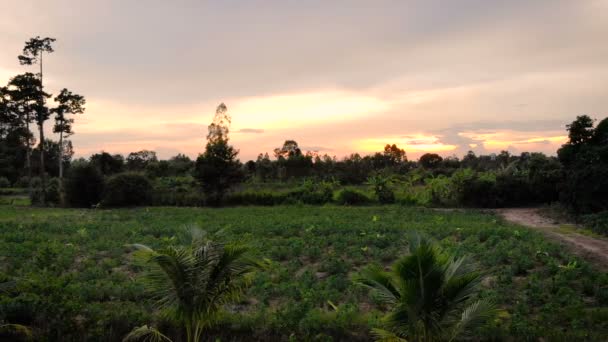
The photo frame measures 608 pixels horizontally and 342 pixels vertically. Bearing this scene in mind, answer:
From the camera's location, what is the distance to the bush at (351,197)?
2892cm

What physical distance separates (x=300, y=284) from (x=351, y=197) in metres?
19.7

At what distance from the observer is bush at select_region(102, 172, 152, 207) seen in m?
29.5

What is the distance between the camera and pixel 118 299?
8.94 meters

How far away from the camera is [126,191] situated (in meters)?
29.6

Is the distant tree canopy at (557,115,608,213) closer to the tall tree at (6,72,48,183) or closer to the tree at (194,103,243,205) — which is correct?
the tree at (194,103,243,205)

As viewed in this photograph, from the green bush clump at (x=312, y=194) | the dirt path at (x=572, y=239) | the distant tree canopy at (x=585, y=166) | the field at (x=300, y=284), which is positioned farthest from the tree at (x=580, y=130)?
the green bush clump at (x=312, y=194)

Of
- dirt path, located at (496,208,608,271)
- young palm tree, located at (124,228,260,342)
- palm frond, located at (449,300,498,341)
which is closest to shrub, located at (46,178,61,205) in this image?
dirt path, located at (496,208,608,271)

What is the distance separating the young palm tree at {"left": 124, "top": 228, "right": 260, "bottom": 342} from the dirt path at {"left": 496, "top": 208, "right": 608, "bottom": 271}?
9.13 metres

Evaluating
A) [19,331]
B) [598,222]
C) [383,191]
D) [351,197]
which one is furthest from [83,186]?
[598,222]

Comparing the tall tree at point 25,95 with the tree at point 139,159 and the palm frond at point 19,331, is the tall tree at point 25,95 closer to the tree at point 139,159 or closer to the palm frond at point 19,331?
the tree at point 139,159

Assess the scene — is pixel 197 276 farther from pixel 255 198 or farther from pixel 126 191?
pixel 126 191

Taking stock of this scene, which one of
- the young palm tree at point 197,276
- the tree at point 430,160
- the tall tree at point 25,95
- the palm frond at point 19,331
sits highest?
the tall tree at point 25,95

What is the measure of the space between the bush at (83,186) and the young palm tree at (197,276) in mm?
27347

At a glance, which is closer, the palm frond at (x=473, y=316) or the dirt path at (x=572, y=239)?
the palm frond at (x=473, y=316)
